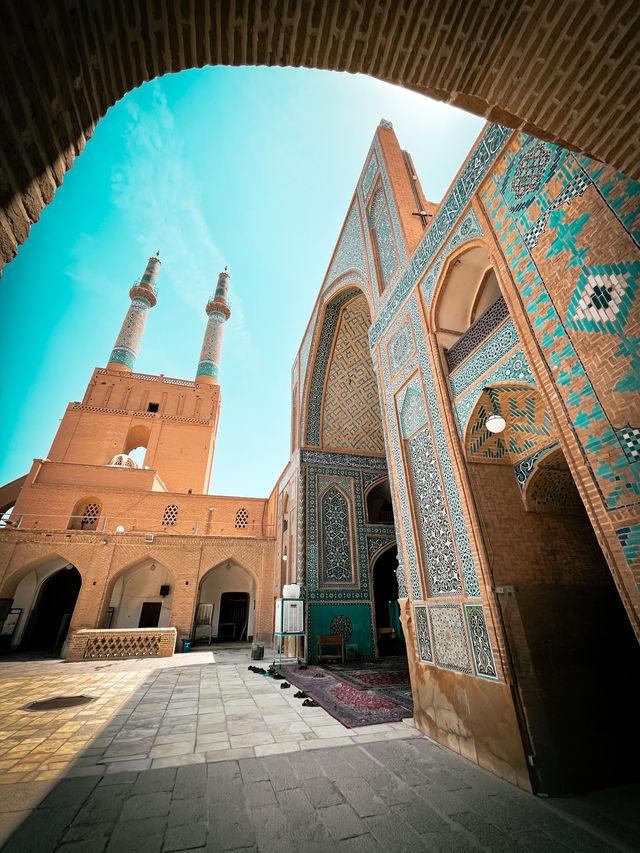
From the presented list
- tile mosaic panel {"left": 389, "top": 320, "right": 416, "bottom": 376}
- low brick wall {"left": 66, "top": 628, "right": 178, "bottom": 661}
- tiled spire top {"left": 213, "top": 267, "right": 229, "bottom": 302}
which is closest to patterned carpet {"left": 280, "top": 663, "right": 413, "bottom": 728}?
low brick wall {"left": 66, "top": 628, "right": 178, "bottom": 661}

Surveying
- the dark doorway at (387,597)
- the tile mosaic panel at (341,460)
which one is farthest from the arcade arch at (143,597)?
the dark doorway at (387,597)

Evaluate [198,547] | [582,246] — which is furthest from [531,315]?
[198,547]

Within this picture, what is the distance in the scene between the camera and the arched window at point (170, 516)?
46.2ft

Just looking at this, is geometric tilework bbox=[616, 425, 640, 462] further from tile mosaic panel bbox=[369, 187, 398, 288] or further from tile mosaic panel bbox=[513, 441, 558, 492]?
tile mosaic panel bbox=[369, 187, 398, 288]

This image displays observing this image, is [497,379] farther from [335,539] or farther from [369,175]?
[335,539]

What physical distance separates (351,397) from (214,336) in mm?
17707

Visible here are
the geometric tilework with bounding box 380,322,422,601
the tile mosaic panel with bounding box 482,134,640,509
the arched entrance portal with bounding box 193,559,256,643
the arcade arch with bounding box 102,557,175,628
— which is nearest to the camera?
the tile mosaic panel with bounding box 482,134,640,509

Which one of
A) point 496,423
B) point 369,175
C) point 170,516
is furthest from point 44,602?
point 369,175

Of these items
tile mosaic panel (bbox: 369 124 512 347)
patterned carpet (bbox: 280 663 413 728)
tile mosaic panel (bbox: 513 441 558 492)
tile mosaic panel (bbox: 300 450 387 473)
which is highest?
tile mosaic panel (bbox: 300 450 387 473)

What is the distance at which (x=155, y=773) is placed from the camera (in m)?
2.53

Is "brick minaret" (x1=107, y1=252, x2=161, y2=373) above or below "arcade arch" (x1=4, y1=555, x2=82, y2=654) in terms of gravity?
above

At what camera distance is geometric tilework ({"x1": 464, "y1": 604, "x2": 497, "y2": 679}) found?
279 cm

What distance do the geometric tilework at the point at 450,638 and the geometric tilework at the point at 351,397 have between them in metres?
6.92

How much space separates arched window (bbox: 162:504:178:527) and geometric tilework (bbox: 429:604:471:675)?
496 inches
